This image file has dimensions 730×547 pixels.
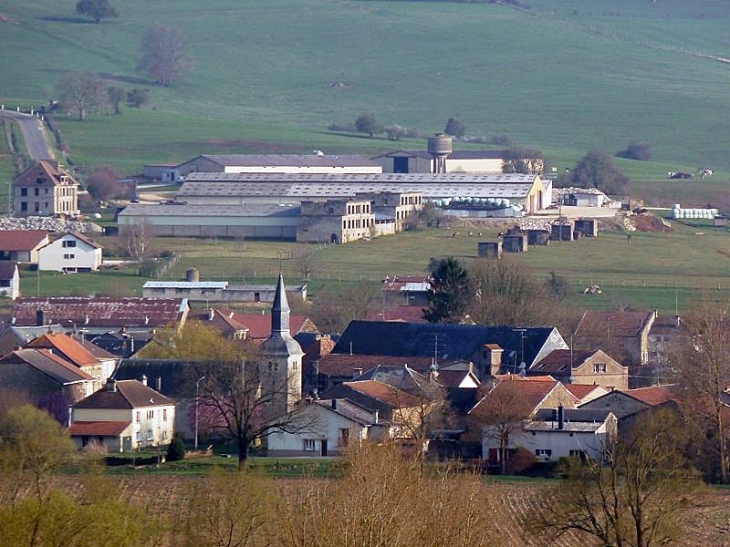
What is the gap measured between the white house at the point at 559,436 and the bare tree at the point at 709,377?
1555 millimetres

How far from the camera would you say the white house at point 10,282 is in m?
56.9

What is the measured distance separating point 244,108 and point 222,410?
86687mm

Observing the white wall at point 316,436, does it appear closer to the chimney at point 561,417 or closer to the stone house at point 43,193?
the chimney at point 561,417

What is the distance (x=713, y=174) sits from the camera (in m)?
94.9

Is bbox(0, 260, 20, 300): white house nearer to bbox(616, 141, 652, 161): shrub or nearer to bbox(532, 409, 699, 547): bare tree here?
bbox(532, 409, 699, 547): bare tree

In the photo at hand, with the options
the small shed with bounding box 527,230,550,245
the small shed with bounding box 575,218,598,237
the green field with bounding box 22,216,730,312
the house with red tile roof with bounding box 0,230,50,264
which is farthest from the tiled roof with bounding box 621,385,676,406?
the small shed with bounding box 575,218,598,237

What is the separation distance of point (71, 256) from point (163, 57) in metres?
64.3

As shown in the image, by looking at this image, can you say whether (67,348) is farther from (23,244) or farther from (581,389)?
(23,244)

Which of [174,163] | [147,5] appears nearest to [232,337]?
[174,163]

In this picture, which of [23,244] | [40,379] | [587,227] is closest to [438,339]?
[40,379]

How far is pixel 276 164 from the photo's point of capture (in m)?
88.3

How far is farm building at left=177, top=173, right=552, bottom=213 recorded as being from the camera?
78.4 metres

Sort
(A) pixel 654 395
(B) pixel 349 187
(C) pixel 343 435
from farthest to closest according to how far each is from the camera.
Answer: (B) pixel 349 187, (A) pixel 654 395, (C) pixel 343 435

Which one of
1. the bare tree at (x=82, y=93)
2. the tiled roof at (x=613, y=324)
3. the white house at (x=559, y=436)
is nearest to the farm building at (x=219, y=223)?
the tiled roof at (x=613, y=324)
